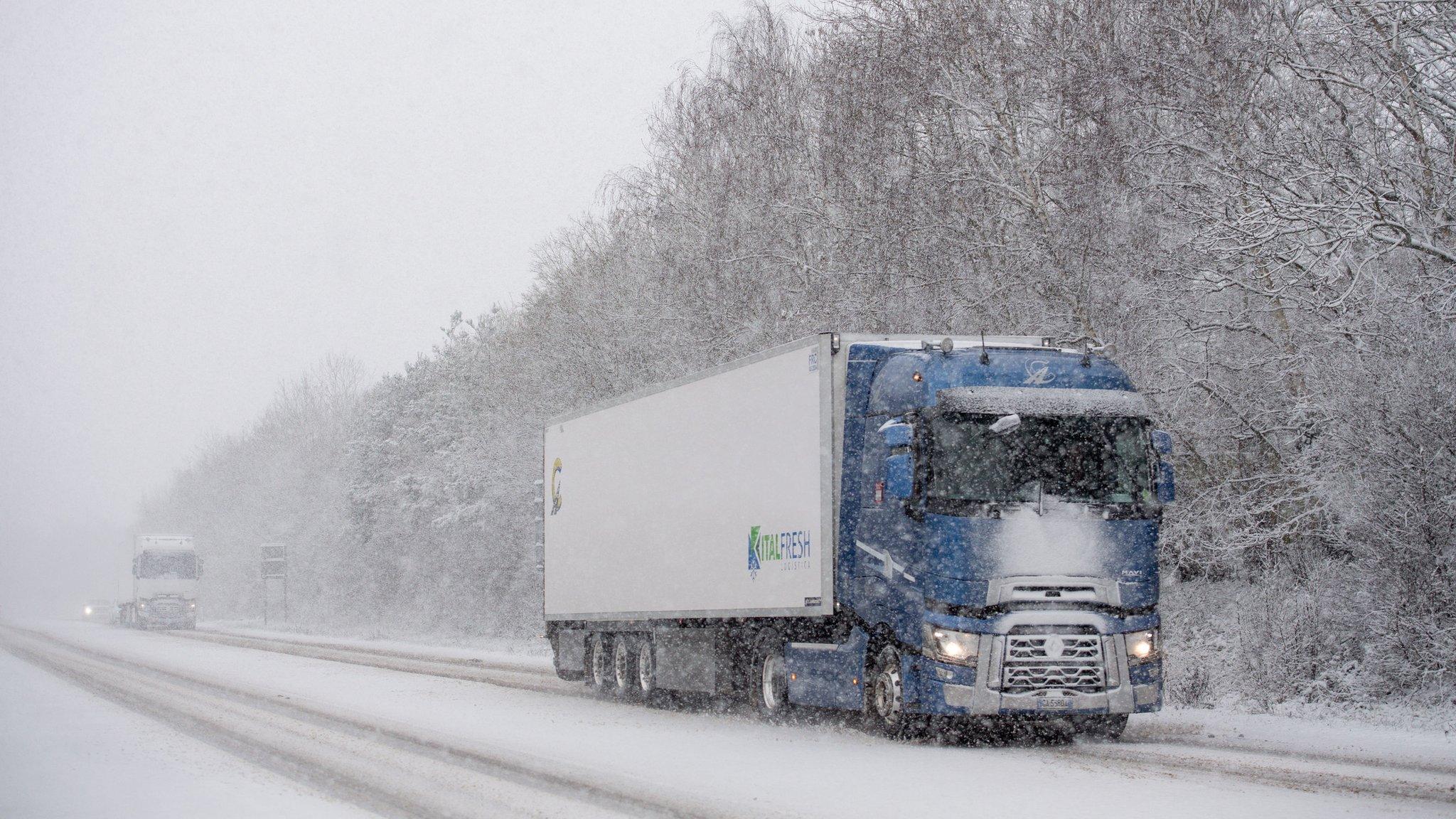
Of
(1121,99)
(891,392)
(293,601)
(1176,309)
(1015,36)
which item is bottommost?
(293,601)

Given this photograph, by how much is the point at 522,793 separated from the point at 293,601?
243 ft

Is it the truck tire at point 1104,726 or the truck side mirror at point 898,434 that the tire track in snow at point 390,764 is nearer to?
the truck side mirror at point 898,434

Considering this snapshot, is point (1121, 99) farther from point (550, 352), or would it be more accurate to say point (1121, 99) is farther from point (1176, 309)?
point (550, 352)

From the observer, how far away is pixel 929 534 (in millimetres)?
13617

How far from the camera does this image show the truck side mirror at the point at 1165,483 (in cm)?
1415

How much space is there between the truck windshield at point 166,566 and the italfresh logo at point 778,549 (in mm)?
49908

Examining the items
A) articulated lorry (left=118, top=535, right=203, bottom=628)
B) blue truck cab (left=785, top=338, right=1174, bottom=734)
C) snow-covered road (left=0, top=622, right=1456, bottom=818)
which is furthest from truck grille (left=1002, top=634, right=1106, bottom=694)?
articulated lorry (left=118, top=535, right=203, bottom=628)

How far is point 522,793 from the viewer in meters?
10.9

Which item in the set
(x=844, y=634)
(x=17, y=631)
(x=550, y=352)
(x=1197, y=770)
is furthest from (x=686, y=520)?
(x=17, y=631)

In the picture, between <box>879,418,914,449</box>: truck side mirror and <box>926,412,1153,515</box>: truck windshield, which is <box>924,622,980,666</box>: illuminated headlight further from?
<box>879,418,914,449</box>: truck side mirror

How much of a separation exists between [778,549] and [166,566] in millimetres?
50768

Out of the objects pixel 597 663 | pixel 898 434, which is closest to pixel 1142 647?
pixel 898 434

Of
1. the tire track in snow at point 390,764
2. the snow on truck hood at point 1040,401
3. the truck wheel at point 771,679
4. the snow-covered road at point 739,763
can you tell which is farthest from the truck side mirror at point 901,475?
the tire track in snow at point 390,764

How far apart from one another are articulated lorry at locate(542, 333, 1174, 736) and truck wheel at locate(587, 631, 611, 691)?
3.70 metres
